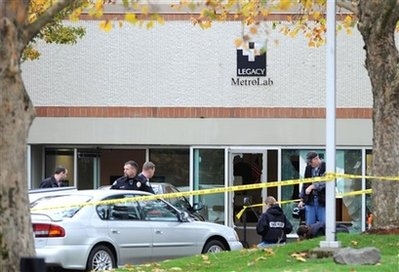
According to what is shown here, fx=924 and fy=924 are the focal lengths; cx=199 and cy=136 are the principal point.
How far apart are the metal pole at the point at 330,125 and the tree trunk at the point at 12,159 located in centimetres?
445

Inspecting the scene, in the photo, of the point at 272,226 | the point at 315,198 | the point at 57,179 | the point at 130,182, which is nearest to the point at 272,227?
the point at 272,226

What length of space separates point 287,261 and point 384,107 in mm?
3048

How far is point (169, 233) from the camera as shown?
1524 cm

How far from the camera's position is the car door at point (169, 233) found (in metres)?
15.1

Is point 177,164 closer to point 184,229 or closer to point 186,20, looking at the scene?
point 186,20

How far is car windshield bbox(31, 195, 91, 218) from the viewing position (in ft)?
45.6

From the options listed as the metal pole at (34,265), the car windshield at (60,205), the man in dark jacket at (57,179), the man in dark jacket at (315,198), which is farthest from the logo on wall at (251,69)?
the metal pole at (34,265)

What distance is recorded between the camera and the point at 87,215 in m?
14.0

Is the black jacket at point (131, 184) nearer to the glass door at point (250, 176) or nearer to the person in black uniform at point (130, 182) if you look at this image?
the person in black uniform at point (130, 182)

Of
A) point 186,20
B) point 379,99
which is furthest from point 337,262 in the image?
point 186,20

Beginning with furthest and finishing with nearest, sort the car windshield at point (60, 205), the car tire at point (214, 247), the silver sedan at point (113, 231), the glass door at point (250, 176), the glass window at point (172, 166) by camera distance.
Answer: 1. the glass window at point (172, 166)
2. the glass door at point (250, 176)
3. the car tire at point (214, 247)
4. the car windshield at point (60, 205)
5. the silver sedan at point (113, 231)

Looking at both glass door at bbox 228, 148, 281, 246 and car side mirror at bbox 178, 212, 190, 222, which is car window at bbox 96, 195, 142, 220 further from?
glass door at bbox 228, 148, 281, 246

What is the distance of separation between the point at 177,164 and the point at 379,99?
38.3 feet

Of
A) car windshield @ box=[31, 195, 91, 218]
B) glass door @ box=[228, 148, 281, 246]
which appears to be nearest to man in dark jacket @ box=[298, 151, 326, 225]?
car windshield @ box=[31, 195, 91, 218]
